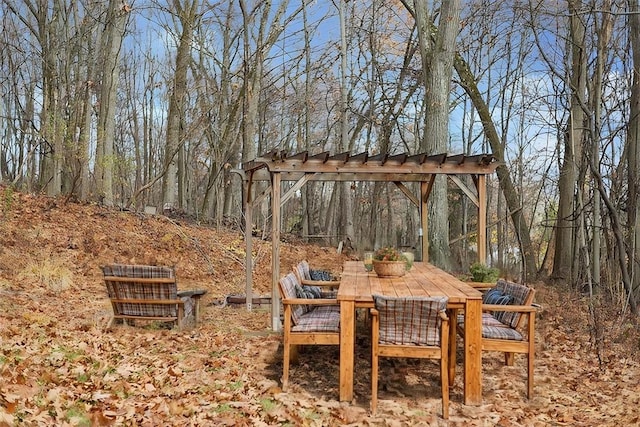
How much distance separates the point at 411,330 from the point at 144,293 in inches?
135

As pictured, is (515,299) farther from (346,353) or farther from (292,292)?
(292,292)

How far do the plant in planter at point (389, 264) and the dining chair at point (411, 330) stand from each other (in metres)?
1.80

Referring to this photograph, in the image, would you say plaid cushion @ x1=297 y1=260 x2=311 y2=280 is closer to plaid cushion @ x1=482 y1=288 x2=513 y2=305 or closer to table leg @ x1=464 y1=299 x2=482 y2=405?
plaid cushion @ x1=482 y1=288 x2=513 y2=305

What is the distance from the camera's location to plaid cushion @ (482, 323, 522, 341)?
4809 millimetres

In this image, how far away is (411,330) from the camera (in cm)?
439

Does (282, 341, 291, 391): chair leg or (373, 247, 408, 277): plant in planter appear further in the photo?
(373, 247, 408, 277): plant in planter

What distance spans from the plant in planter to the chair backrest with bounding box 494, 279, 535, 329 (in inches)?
45.1

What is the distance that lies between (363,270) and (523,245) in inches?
258

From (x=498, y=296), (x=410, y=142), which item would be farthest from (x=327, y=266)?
(x=410, y=142)

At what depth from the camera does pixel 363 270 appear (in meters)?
7.24

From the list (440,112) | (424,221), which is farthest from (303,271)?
(440,112)

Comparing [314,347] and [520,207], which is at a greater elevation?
[520,207]

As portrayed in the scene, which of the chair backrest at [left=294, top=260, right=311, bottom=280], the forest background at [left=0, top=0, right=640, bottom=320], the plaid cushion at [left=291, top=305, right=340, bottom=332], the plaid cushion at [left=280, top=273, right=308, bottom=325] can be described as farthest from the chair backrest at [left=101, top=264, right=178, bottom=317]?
the forest background at [left=0, top=0, right=640, bottom=320]

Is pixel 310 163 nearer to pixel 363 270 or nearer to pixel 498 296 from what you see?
pixel 363 270
